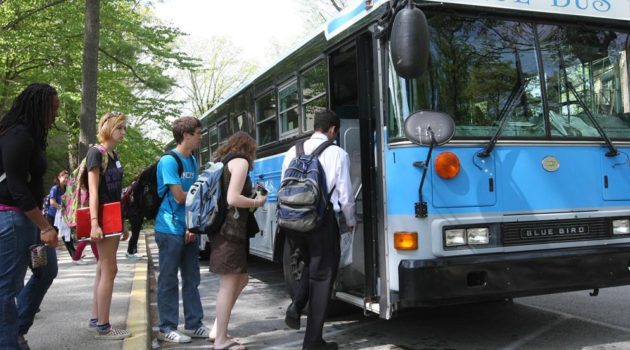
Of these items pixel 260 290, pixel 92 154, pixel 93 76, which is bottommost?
pixel 260 290

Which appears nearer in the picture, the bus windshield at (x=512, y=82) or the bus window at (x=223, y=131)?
the bus windshield at (x=512, y=82)

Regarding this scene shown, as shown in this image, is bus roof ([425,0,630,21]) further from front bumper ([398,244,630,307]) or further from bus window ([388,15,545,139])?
front bumper ([398,244,630,307])

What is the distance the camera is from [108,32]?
17.9 meters

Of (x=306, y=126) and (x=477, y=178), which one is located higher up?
(x=306, y=126)

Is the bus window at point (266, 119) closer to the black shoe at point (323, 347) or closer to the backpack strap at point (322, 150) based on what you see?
the backpack strap at point (322, 150)

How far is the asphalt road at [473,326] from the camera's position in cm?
494

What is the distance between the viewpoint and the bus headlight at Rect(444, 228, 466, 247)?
13.6 ft

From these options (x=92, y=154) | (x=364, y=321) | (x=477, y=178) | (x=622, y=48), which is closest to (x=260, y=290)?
(x=364, y=321)

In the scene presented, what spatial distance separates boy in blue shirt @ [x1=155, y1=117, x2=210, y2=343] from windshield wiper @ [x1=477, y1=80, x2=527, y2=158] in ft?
7.84

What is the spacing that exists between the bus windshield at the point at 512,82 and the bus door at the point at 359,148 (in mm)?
347

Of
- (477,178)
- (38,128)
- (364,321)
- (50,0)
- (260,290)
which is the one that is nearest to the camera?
(38,128)

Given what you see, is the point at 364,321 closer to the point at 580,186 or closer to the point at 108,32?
the point at 580,186

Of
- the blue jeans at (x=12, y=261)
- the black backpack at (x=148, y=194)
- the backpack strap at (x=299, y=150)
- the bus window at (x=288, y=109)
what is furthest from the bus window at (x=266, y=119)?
the blue jeans at (x=12, y=261)

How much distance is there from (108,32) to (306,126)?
13891 millimetres
